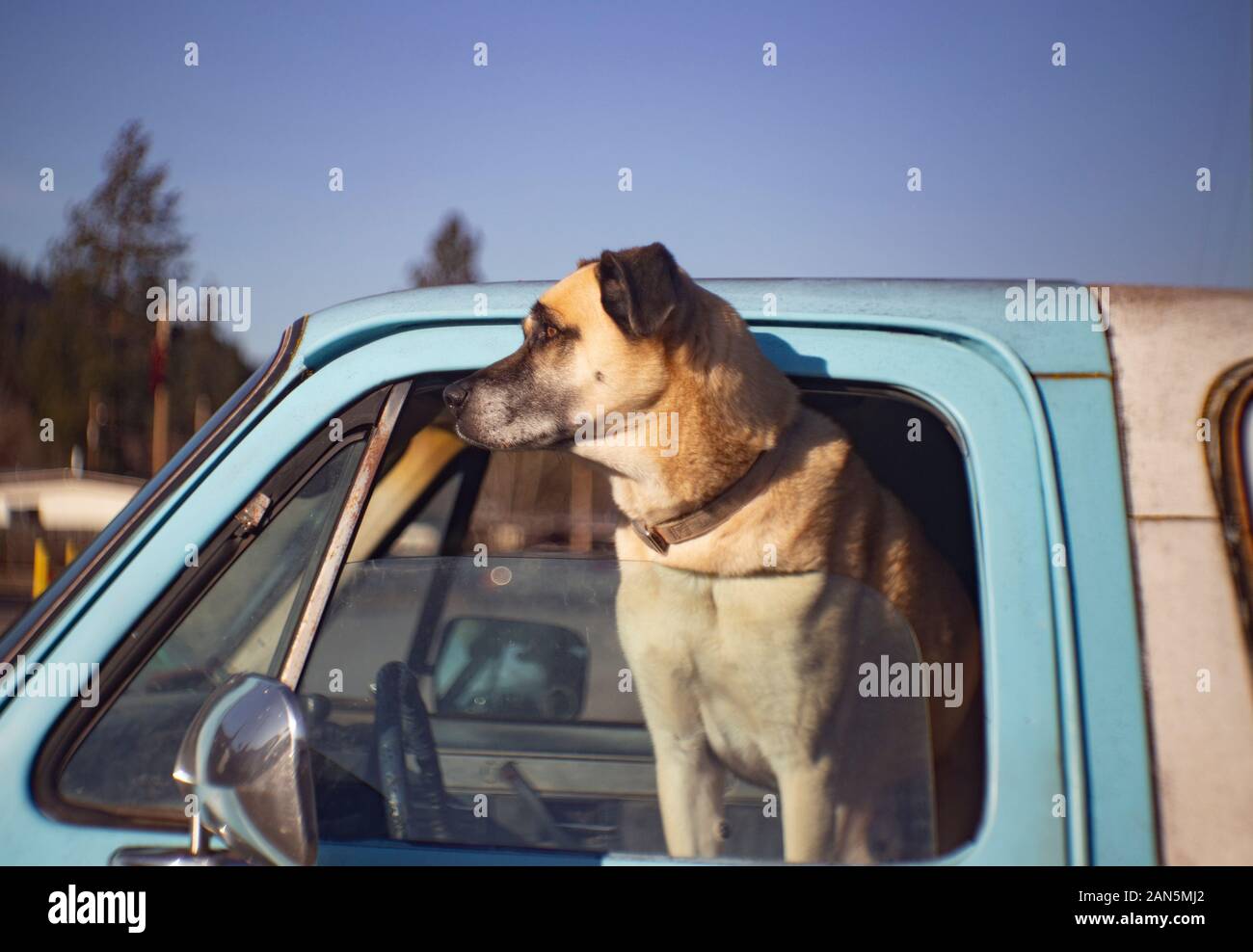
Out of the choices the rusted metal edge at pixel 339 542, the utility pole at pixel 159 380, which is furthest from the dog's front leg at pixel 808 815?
the utility pole at pixel 159 380

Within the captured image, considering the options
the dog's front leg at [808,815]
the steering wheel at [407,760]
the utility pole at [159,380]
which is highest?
the utility pole at [159,380]

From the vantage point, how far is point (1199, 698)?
1113 mm

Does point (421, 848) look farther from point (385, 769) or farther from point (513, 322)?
point (513, 322)

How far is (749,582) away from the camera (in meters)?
1.89

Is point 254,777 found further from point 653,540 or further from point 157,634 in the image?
point 653,540

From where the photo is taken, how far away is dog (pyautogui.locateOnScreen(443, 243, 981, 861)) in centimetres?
161

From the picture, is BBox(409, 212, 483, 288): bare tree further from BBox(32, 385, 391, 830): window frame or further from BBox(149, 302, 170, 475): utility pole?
BBox(32, 385, 391, 830): window frame

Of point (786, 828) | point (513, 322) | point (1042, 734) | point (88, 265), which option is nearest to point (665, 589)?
point (786, 828)

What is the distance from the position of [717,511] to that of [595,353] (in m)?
0.84

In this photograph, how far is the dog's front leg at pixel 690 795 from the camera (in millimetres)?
1520

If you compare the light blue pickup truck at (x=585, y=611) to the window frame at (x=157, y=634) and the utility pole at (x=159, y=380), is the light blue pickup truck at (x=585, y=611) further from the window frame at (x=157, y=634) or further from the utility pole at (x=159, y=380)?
the utility pole at (x=159, y=380)

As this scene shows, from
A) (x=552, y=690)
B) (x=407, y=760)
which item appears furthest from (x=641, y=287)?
(x=407, y=760)

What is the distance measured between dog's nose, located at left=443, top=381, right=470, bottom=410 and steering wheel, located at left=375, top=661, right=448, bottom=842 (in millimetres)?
470

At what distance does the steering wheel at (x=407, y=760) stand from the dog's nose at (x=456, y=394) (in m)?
0.47
